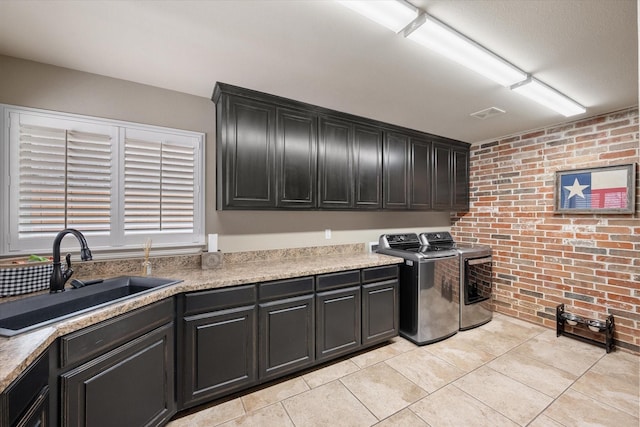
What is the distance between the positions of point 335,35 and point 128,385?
2.33 metres

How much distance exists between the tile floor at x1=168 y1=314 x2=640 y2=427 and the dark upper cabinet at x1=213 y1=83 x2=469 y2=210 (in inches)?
59.6

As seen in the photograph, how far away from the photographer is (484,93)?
222 cm

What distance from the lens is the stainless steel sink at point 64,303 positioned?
126 cm

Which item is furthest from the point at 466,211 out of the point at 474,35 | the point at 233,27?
the point at 233,27

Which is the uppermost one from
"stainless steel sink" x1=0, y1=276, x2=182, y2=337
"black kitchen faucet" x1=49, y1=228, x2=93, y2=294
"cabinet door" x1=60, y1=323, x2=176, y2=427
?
"black kitchen faucet" x1=49, y1=228, x2=93, y2=294

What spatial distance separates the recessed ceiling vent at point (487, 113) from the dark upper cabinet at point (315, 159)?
68cm

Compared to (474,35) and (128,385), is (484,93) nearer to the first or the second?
(474,35)

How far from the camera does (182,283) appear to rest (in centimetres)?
173

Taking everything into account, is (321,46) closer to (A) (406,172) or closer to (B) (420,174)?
(A) (406,172)

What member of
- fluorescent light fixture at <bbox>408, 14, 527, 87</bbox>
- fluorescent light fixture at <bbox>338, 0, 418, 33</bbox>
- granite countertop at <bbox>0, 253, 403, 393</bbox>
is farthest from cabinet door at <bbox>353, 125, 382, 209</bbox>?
fluorescent light fixture at <bbox>338, 0, 418, 33</bbox>

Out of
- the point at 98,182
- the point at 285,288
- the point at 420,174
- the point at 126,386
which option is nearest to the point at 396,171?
the point at 420,174

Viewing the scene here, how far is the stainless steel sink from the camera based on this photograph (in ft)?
4.15

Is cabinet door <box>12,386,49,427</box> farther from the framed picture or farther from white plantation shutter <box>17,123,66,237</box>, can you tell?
the framed picture

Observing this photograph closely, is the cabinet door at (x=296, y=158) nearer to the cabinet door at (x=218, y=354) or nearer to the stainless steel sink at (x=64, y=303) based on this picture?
the cabinet door at (x=218, y=354)
